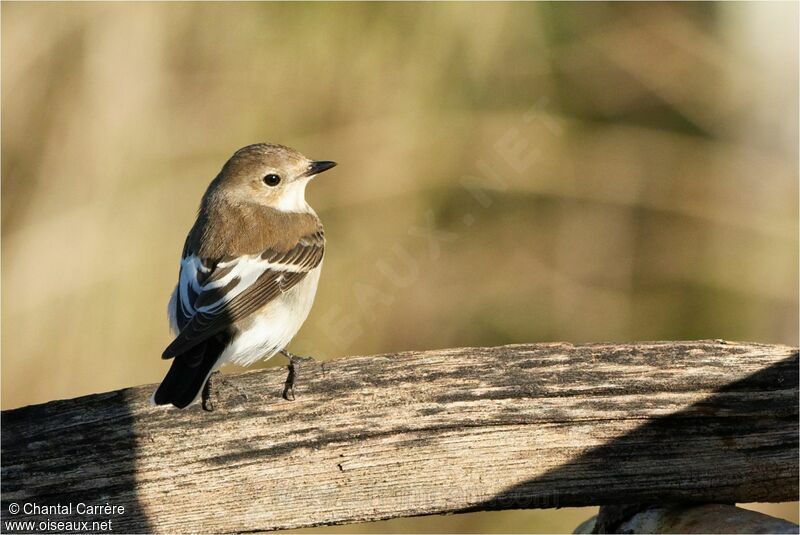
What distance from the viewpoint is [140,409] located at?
2.98 metres

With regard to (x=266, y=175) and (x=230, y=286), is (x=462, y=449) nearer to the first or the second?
(x=230, y=286)

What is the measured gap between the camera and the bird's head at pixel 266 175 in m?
4.38

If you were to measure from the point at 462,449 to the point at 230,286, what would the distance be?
4.42 feet

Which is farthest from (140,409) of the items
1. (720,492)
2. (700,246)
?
(700,246)

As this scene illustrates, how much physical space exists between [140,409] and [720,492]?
1858 mm

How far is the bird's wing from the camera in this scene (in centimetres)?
338

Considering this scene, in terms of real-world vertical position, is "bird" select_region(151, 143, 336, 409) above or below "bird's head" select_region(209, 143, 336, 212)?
below

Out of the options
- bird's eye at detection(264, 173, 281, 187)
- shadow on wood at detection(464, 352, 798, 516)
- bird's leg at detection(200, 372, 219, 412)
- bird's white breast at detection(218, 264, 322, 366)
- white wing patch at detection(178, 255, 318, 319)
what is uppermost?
bird's eye at detection(264, 173, 281, 187)

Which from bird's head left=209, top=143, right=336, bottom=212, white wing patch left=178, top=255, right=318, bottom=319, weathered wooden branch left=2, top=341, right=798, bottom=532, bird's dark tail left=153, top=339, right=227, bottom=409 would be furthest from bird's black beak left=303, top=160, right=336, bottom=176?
weathered wooden branch left=2, top=341, right=798, bottom=532

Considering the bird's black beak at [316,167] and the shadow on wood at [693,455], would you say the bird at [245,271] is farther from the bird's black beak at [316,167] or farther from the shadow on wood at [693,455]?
the shadow on wood at [693,455]

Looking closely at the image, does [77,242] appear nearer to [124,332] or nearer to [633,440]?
[124,332]

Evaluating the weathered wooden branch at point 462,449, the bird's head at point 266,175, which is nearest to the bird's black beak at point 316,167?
the bird's head at point 266,175
